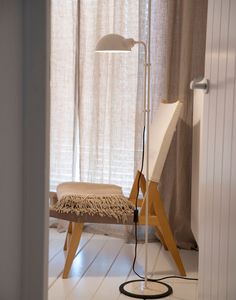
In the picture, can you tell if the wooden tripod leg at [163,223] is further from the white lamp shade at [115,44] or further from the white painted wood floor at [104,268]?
the white lamp shade at [115,44]

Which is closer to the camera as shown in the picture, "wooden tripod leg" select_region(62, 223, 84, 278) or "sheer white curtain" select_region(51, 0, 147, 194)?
"wooden tripod leg" select_region(62, 223, 84, 278)

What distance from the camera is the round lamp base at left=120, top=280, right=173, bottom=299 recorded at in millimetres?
2307

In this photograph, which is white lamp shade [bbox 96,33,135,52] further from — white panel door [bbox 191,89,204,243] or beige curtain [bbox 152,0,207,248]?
beige curtain [bbox 152,0,207,248]

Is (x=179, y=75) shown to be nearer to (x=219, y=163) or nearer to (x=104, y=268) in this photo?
(x=104, y=268)

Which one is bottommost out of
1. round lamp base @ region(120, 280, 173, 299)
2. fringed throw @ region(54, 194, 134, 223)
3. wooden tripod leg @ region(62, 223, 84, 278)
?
round lamp base @ region(120, 280, 173, 299)

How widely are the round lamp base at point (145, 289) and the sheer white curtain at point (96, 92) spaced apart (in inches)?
38.4

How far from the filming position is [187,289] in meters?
2.43

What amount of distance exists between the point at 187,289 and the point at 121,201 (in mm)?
539

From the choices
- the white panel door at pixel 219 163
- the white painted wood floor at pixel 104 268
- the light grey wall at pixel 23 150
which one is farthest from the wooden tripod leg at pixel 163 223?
the light grey wall at pixel 23 150

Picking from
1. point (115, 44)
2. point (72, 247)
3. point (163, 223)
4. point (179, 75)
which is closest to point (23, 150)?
point (115, 44)

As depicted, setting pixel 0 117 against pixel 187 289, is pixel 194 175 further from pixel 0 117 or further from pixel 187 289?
pixel 0 117

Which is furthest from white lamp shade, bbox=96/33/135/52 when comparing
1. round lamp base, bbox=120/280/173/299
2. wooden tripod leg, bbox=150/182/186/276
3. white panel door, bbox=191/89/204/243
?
round lamp base, bbox=120/280/173/299

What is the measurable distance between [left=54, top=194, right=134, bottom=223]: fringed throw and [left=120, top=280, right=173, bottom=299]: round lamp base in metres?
0.31

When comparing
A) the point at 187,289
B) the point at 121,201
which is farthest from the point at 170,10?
the point at 187,289
